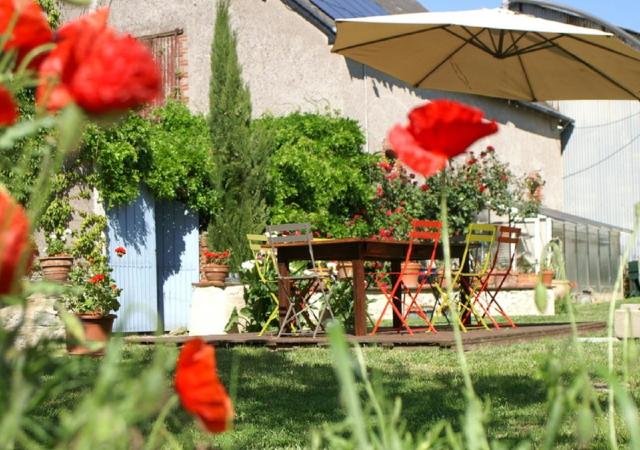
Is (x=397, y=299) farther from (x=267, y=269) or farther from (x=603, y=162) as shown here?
(x=603, y=162)

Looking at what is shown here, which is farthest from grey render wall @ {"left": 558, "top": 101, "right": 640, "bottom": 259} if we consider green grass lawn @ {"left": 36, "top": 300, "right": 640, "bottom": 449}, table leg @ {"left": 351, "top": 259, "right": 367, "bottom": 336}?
green grass lawn @ {"left": 36, "top": 300, "right": 640, "bottom": 449}

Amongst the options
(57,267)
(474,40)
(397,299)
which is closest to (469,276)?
(397,299)

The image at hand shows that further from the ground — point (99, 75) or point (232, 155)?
point (232, 155)

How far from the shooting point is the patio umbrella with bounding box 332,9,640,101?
24.4ft

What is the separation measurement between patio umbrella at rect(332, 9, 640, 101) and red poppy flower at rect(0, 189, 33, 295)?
660 cm

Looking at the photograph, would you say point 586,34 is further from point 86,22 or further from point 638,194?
point 638,194

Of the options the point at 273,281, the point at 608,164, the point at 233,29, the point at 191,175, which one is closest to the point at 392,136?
the point at 273,281

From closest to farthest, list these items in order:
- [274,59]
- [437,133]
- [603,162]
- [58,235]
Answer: [437,133] → [58,235] → [274,59] → [603,162]

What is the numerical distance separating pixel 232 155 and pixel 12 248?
516 inches

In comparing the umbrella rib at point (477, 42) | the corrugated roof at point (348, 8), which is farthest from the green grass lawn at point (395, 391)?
the corrugated roof at point (348, 8)

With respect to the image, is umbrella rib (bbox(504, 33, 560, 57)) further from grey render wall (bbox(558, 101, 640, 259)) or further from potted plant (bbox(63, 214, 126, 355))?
grey render wall (bbox(558, 101, 640, 259))

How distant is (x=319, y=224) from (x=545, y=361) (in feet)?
→ 43.7

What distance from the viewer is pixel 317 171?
47.5 feet

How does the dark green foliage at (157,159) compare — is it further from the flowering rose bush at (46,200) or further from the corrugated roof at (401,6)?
the flowering rose bush at (46,200)
